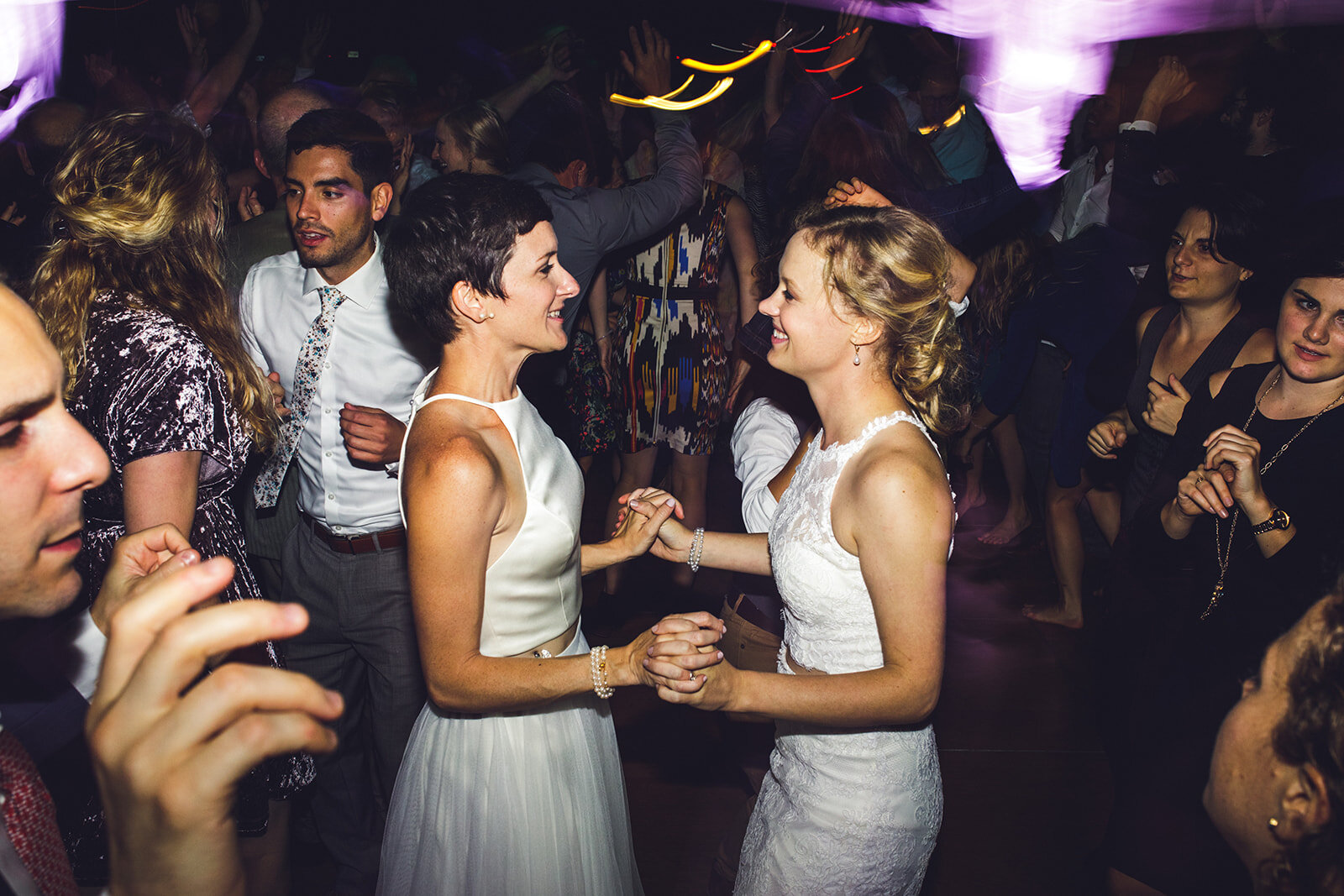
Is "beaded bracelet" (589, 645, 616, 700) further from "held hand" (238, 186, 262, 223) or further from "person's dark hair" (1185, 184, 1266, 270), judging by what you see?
"held hand" (238, 186, 262, 223)

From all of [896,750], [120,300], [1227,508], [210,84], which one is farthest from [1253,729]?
[210,84]

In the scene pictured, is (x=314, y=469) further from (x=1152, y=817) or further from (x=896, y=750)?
(x=1152, y=817)

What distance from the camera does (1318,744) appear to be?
83 centimetres

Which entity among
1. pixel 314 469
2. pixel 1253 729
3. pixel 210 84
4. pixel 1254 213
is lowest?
pixel 1253 729

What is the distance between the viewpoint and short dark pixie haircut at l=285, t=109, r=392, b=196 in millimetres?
2227

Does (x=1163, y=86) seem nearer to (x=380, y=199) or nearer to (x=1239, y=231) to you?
(x=1239, y=231)

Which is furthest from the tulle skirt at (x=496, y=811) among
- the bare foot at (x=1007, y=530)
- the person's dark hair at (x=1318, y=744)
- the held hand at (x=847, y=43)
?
the held hand at (x=847, y=43)

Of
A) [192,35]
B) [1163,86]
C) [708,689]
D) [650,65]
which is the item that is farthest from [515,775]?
[192,35]

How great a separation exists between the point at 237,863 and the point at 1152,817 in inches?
76.2

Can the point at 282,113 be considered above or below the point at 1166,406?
above

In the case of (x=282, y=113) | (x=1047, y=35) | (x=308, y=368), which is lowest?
(x=308, y=368)

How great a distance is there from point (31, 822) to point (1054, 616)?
3832mm

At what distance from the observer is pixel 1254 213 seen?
8.63 ft

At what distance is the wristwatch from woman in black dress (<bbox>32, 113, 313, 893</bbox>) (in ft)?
7.68
